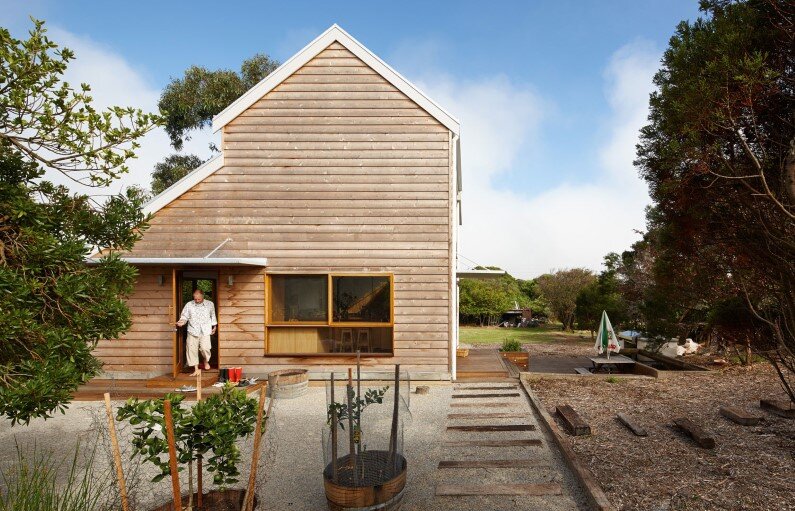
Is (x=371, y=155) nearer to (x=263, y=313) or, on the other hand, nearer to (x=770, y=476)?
(x=263, y=313)

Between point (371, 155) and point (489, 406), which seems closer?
point (489, 406)

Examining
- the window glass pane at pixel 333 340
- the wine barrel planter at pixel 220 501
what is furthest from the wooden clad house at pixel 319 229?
the wine barrel planter at pixel 220 501

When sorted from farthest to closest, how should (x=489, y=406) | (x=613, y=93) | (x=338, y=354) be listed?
(x=613, y=93) → (x=338, y=354) → (x=489, y=406)

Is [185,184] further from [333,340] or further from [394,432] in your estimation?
[394,432]

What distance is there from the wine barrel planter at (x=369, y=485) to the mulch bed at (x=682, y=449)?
2.14 meters

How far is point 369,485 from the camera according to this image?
12.3 ft

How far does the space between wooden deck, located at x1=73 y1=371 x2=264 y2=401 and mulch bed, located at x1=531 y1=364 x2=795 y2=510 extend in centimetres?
622

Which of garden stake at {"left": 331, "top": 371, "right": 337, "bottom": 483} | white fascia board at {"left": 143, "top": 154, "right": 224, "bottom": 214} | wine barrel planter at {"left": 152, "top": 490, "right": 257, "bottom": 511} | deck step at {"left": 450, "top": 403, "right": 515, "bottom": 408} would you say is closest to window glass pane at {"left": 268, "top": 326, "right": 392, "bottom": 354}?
deck step at {"left": 450, "top": 403, "right": 515, "bottom": 408}

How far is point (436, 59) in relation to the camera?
12836mm

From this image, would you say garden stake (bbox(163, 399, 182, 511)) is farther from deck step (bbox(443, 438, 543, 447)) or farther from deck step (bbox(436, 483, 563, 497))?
deck step (bbox(443, 438, 543, 447))

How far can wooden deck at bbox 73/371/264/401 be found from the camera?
27.6 ft

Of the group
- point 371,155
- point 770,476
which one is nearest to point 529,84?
point 371,155

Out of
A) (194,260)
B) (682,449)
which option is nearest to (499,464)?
(682,449)

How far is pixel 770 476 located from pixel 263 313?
28.1 feet
